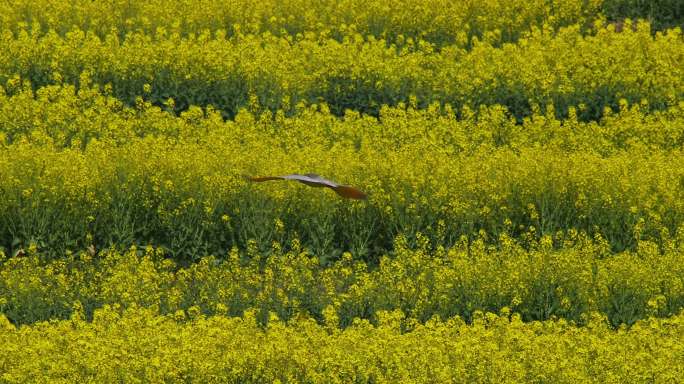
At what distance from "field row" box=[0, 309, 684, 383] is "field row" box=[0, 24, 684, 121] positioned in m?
5.07

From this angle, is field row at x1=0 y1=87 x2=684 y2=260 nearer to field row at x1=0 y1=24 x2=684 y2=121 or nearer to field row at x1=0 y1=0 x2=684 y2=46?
field row at x1=0 y1=24 x2=684 y2=121

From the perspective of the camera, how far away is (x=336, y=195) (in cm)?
1036

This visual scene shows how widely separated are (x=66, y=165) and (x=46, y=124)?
1432 millimetres

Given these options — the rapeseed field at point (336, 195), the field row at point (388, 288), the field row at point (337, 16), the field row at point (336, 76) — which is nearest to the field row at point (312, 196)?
the rapeseed field at point (336, 195)

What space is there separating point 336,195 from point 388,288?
1.47m

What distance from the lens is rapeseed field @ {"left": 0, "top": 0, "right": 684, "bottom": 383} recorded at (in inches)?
298

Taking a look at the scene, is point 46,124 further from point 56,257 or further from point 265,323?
point 265,323

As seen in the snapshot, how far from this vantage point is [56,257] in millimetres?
10078

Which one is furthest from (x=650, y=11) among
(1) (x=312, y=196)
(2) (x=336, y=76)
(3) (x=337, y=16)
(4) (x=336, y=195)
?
(1) (x=312, y=196)

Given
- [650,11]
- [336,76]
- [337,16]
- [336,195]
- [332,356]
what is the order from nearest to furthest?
[332,356], [336,195], [336,76], [337,16], [650,11]

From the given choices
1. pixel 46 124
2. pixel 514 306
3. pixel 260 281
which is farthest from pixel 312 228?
pixel 46 124

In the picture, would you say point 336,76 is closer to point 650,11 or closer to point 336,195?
point 336,195

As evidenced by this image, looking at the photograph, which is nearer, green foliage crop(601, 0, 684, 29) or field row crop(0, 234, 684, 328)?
field row crop(0, 234, 684, 328)

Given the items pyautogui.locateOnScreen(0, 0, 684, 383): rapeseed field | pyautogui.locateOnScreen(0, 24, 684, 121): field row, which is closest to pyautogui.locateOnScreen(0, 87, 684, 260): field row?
pyautogui.locateOnScreen(0, 0, 684, 383): rapeseed field
